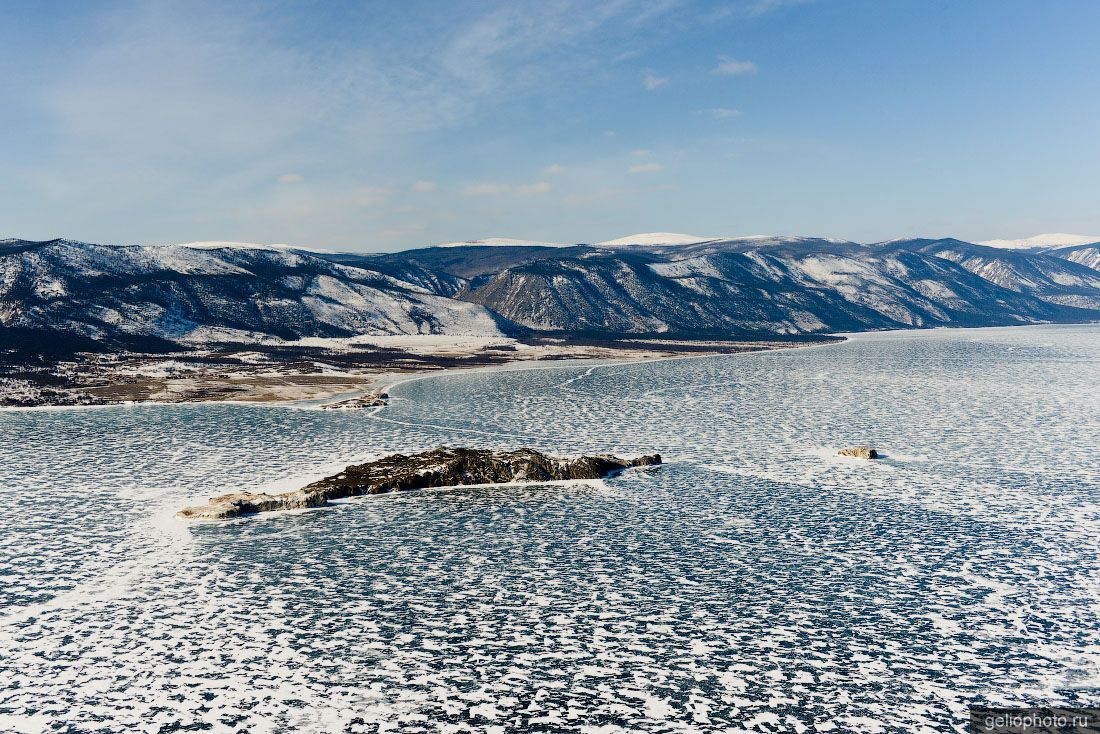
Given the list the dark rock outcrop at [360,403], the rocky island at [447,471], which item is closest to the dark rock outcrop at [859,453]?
the rocky island at [447,471]

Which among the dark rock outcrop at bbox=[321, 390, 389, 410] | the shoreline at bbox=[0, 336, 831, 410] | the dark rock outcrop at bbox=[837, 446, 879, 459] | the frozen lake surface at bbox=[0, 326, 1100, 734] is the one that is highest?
the shoreline at bbox=[0, 336, 831, 410]

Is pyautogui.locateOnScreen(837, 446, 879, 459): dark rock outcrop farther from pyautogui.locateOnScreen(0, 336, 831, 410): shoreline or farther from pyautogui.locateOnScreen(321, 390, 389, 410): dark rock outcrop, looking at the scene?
pyautogui.locateOnScreen(0, 336, 831, 410): shoreline

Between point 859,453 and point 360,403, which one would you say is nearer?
point 859,453

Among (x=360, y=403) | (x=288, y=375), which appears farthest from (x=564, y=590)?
(x=288, y=375)

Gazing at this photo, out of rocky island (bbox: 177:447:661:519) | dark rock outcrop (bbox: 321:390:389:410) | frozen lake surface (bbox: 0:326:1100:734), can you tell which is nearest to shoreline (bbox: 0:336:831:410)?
dark rock outcrop (bbox: 321:390:389:410)

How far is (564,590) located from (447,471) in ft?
62.0

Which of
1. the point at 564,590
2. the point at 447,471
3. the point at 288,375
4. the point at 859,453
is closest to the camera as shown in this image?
the point at 564,590

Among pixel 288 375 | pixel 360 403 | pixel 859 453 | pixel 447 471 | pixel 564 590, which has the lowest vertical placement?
pixel 564 590

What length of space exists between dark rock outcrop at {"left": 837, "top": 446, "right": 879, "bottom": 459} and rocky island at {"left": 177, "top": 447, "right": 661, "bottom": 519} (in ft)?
44.0

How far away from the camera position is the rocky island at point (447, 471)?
1615 inches

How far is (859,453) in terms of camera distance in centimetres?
5050

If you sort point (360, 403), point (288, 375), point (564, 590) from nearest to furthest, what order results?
1. point (564, 590)
2. point (360, 403)
3. point (288, 375)

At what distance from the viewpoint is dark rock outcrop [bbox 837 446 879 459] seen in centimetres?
5025

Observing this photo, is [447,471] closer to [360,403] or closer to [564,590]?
[564,590]
